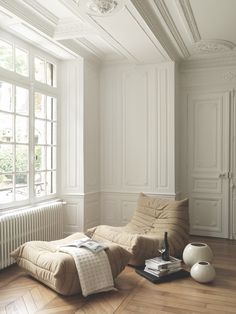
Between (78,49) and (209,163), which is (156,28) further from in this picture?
(209,163)

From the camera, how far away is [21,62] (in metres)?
4.33

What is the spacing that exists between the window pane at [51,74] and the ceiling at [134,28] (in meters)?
0.21

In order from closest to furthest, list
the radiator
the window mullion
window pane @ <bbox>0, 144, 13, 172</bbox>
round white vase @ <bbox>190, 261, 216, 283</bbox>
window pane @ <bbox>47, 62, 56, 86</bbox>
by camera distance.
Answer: round white vase @ <bbox>190, 261, 216, 283</bbox>
the radiator
window pane @ <bbox>0, 144, 13, 172</bbox>
the window mullion
window pane @ <bbox>47, 62, 56, 86</bbox>

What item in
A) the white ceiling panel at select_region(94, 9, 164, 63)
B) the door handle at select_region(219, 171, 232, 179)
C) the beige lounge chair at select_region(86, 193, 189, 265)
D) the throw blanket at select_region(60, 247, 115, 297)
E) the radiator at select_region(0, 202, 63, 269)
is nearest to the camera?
the throw blanket at select_region(60, 247, 115, 297)

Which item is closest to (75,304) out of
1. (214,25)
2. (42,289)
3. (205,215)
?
(42,289)

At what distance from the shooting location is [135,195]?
536 centimetres

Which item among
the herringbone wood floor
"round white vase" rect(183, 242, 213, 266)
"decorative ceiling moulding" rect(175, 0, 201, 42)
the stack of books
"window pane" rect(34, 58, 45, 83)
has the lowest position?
the herringbone wood floor

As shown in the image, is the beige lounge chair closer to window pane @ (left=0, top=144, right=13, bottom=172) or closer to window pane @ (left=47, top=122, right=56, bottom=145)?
window pane @ (left=0, top=144, right=13, bottom=172)

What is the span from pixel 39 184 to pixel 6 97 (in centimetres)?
133

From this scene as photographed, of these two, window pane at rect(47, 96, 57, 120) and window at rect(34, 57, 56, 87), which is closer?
window at rect(34, 57, 56, 87)

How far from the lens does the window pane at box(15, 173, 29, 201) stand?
425 cm

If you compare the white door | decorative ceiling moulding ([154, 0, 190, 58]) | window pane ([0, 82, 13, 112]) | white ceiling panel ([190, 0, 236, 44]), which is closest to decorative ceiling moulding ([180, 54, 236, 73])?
decorative ceiling moulding ([154, 0, 190, 58])

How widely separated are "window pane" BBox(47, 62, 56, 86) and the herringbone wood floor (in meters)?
2.75

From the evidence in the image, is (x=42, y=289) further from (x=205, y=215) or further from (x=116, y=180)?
(x=205, y=215)
